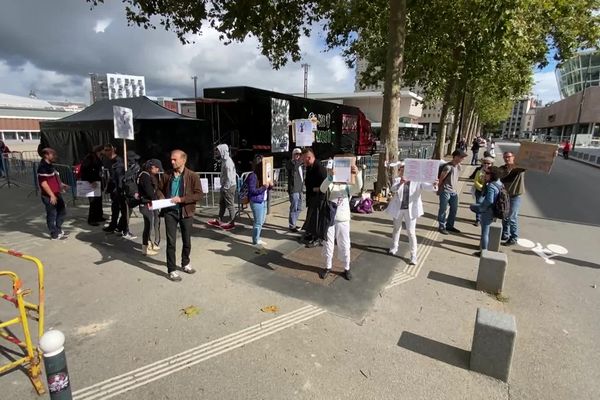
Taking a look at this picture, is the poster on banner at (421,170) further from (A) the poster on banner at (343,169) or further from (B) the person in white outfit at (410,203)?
(A) the poster on banner at (343,169)

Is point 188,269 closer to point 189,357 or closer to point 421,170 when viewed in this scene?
point 189,357

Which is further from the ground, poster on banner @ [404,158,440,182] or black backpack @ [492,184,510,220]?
poster on banner @ [404,158,440,182]

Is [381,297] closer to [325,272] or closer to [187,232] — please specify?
[325,272]

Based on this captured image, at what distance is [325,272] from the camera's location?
5148mm

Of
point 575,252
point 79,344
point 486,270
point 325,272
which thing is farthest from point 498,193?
point 79,344

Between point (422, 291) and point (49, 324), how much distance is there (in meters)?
4.71

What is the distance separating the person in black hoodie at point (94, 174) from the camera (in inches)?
289

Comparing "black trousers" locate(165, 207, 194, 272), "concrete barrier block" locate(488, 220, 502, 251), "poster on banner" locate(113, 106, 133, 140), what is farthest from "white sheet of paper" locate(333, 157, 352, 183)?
"poster on banner" locate(113, 106, 133, 140)

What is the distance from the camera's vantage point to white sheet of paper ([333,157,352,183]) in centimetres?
473

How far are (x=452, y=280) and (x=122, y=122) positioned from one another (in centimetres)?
673

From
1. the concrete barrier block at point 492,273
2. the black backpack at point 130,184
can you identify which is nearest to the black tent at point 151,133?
the black backpack at point 130,184

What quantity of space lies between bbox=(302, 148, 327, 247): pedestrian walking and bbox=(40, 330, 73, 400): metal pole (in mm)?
3270

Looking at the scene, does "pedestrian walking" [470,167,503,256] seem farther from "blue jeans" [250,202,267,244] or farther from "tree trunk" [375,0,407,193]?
"blue jeans" [250,202,267,244]

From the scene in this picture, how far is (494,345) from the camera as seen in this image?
10.1 feet
